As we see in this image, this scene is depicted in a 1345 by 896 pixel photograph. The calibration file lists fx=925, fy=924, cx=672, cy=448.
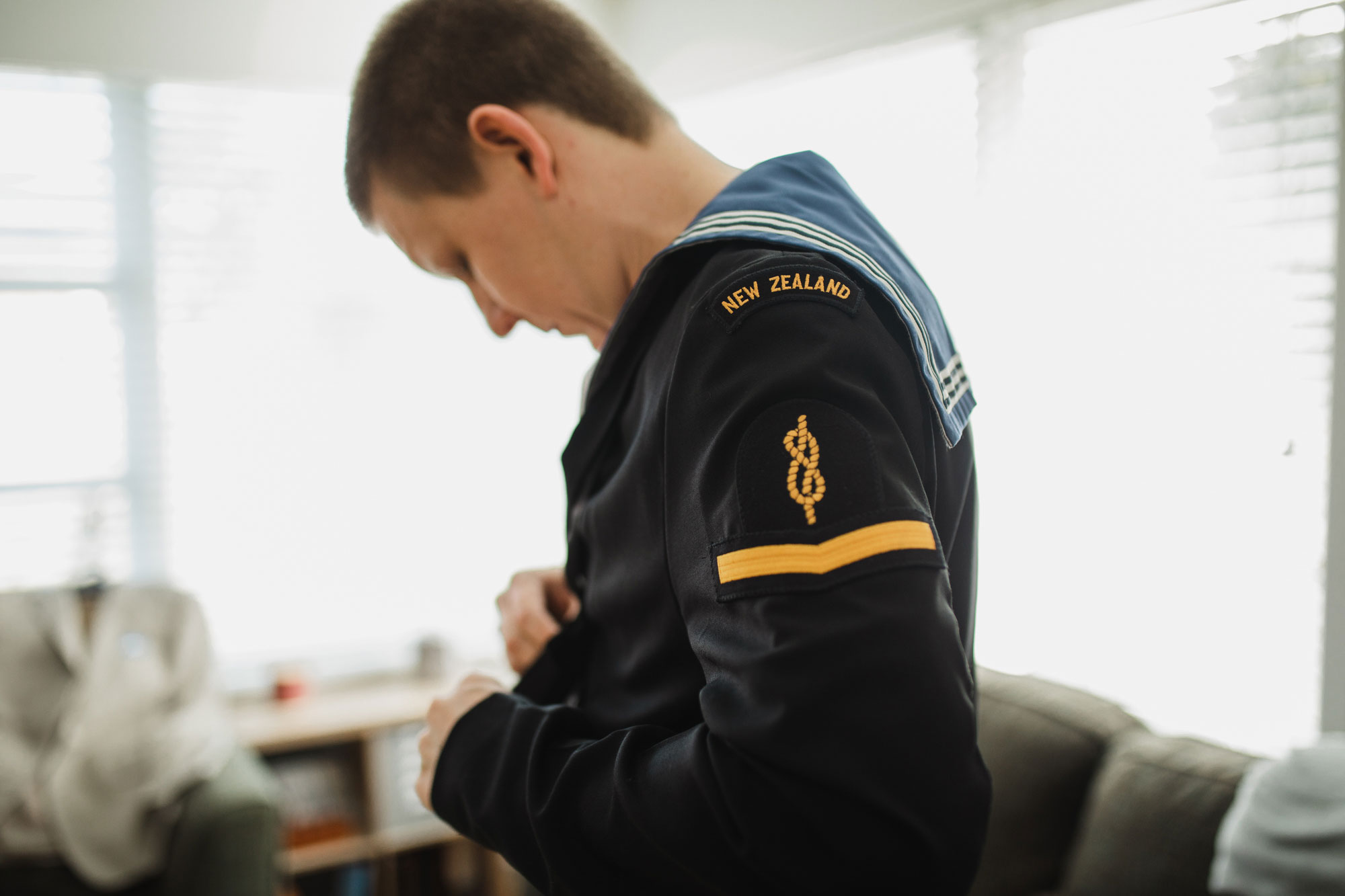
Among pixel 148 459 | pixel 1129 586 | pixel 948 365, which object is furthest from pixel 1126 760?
pixel 148 459

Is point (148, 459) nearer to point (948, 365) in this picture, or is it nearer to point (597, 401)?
point (597, 401)

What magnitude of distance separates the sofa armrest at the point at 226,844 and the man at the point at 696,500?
5.64 ft

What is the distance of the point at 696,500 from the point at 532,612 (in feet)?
1.30

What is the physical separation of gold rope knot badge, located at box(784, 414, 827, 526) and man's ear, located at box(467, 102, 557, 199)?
38cm

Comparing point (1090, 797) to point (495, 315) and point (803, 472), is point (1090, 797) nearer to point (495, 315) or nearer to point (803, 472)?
point (495, 315)

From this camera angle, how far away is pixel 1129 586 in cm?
217

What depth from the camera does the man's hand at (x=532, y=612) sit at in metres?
0.87

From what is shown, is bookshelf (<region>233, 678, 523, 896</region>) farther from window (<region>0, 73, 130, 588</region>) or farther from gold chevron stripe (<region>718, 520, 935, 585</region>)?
gold chevron stripe (<region>718, 520, 935, 585</region>)

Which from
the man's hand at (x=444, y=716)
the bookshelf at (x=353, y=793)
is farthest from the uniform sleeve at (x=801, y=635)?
the bookshelf at (x=353, y=793)

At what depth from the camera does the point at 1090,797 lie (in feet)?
6.35

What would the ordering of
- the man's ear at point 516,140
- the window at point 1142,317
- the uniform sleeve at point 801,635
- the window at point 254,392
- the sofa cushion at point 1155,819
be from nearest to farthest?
the uniform sleeve at point 801,635, the man's ear at point 516,140, the sofa cushion at point 1155,819, the window at point 1142,317, the window at point 254,392

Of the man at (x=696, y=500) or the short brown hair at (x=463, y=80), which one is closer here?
the man at (x=696, y=500)

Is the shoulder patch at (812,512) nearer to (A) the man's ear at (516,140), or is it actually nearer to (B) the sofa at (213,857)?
(A) the man's ear at (516,140)

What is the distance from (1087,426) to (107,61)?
2.96m
